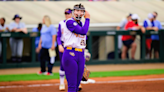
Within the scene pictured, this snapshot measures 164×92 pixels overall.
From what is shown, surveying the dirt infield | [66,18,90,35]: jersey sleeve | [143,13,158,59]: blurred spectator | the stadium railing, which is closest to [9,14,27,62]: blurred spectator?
the stadium railing

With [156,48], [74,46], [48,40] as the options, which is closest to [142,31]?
[156,48]

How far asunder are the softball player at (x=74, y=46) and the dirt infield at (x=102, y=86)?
2330 millimetres

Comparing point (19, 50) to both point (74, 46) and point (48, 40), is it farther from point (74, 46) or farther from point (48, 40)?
point (74, 46)

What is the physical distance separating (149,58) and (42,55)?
5.83 m

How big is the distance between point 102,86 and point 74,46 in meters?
3.04

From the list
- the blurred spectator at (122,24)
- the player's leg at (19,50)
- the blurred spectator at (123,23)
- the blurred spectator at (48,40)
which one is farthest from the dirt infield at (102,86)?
the blurred spectator at (123,23)

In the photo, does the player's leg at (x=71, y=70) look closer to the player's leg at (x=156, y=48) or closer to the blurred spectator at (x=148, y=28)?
the blurred spectator at (x=148, y=28)

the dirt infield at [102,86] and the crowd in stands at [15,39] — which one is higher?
the crowd in stands at [15,39]

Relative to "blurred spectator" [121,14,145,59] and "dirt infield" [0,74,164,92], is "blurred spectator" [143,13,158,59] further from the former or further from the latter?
"dirt infield" [0,74,164,92]

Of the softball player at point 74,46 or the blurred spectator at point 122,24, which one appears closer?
the softball player at point 74,46

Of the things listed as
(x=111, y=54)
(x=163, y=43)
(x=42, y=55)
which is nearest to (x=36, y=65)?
(x=42, y=55)

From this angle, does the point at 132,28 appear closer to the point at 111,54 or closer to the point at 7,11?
the point at 111,54

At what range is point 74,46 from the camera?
504cm

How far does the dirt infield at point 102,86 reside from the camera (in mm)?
7301
